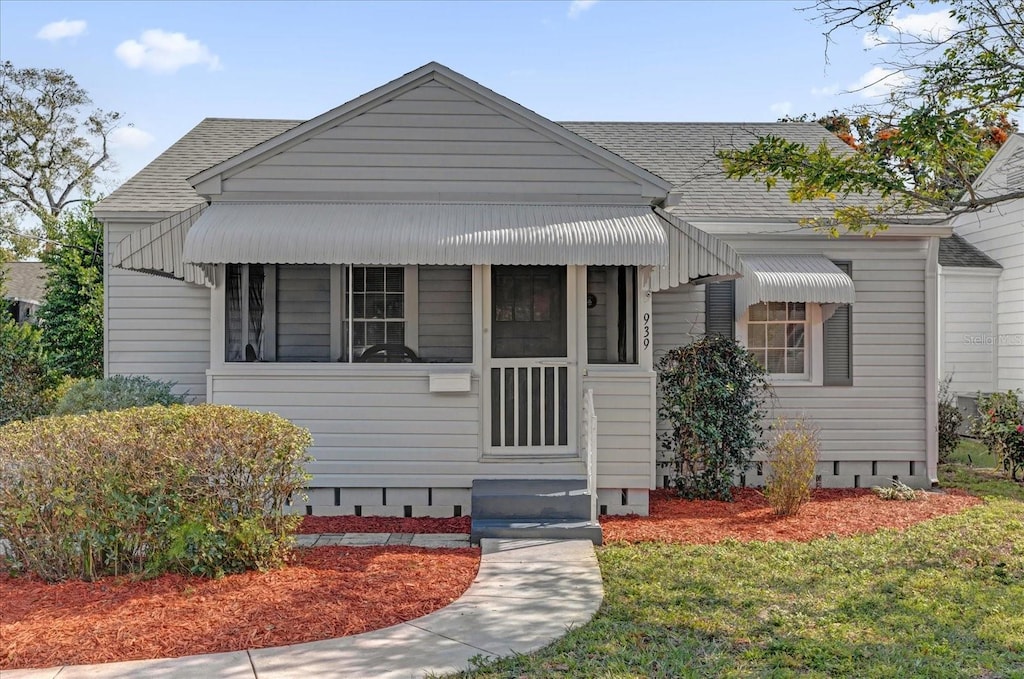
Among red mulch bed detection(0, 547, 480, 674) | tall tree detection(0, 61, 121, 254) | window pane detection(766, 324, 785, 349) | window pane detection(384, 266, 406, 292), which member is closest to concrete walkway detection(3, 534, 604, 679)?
red mulch bed detection(0, 547, 480, 674)

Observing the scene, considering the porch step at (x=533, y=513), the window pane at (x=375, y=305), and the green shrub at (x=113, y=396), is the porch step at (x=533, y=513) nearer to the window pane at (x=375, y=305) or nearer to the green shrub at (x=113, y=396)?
the window pane at (x=375, y=305)

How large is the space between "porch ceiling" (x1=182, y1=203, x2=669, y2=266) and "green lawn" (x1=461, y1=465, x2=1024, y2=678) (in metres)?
2.71

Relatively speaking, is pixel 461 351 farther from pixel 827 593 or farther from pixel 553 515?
pixel 827 593

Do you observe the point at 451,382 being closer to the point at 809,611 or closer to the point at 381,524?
the point at 381,524

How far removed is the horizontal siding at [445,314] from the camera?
29.8 ft

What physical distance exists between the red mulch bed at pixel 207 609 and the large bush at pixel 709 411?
11.7 feet

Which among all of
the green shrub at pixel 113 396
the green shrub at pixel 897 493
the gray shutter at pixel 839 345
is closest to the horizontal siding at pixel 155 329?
the green shrub at pixel 113 396

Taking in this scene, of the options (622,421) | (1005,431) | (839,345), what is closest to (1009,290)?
(1005,431)

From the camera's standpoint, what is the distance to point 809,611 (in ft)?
17.0

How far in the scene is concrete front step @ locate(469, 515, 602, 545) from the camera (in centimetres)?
690

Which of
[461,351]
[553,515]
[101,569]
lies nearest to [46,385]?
[461,351]

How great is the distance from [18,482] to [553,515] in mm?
4193

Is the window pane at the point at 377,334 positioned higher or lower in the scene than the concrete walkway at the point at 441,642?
higher

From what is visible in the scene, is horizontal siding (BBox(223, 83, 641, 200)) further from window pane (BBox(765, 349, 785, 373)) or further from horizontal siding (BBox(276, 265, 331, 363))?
window pane (BBox(765, 349, 785, 373))
